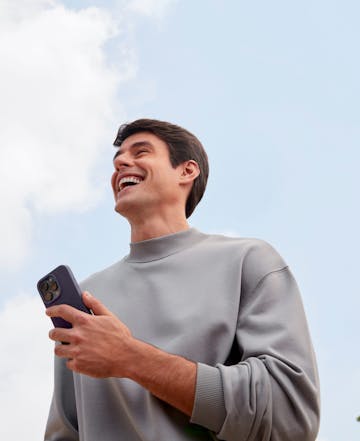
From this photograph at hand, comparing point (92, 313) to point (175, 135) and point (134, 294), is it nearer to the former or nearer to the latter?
point (134, 294)

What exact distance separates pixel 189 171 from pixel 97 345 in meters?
1.57

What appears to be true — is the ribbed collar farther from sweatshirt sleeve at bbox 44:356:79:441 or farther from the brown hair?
sweatshirt sleeve at bbox 44:356:79:441

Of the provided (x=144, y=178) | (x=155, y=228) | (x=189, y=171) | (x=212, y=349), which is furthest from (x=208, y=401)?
(x=189, y=171)

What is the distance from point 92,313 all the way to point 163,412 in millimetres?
507

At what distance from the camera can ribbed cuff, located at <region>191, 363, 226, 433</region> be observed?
9.57ft

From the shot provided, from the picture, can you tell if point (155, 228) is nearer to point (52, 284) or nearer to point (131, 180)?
point (131, 180)

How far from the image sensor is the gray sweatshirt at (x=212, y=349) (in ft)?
9.71

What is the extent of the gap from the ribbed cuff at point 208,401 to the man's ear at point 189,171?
4.78 ft

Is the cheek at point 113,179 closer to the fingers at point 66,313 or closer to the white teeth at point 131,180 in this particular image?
the white teeth at point 131,180

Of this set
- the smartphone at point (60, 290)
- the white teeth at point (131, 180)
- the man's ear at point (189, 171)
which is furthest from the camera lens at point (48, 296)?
the man's ear at point (189, 171)

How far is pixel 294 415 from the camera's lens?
3.05 metres

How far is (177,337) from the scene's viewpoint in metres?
3.29

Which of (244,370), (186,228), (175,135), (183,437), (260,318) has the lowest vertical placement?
(183,437)

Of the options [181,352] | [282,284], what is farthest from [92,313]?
[282,284]
